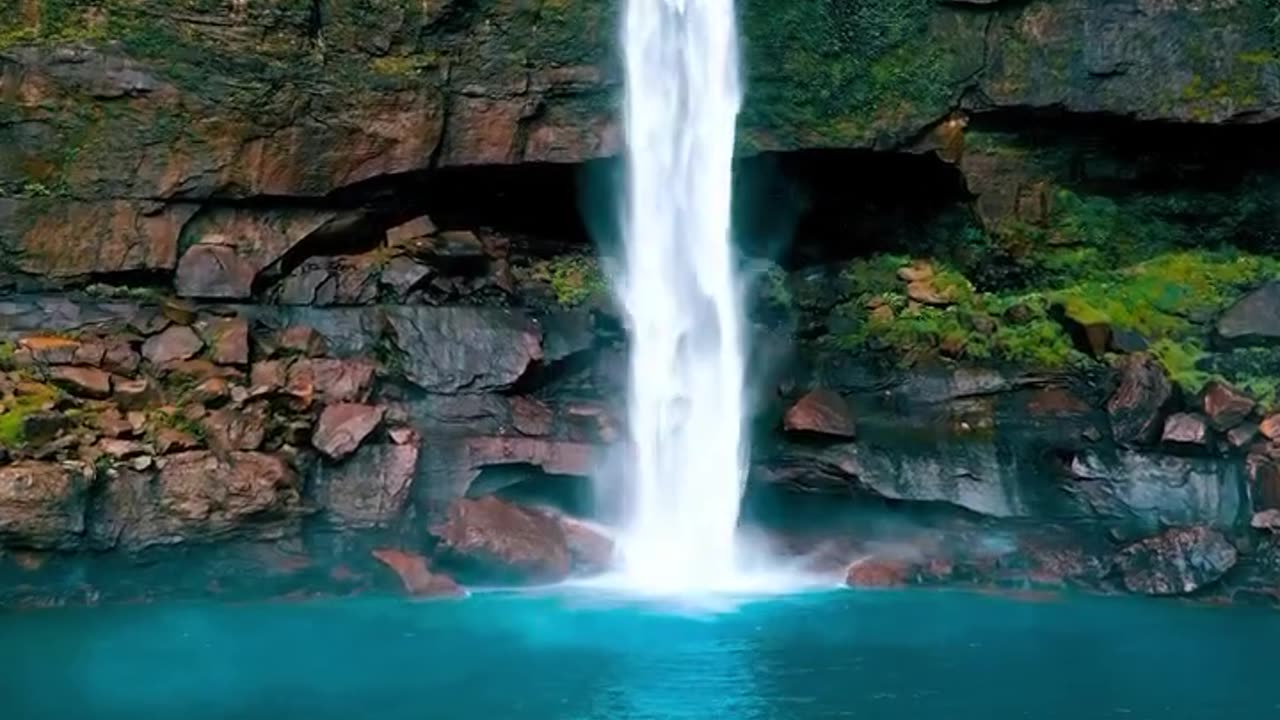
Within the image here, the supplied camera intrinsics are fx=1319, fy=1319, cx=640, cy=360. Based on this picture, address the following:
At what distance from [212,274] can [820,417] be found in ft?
30.2

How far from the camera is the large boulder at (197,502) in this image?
16422mm

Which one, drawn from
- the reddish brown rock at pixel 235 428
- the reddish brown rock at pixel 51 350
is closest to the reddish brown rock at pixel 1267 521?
the reddish brown rock at pixel 235 428

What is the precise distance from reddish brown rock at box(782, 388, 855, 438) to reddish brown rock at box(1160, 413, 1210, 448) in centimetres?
424

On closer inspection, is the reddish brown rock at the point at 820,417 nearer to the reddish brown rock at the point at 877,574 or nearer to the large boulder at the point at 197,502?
the reddish brown rock at the point at 877,574

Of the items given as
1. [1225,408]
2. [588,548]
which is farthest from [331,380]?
[1225,408]

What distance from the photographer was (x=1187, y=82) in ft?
66.5

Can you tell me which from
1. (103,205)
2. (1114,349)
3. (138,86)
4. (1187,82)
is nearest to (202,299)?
(103,205)

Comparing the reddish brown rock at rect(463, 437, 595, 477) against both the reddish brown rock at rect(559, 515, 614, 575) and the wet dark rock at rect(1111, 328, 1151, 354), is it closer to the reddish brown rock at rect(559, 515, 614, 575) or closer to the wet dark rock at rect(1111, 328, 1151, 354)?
the reddish brown rock at rect(559, 515, 614, 575)

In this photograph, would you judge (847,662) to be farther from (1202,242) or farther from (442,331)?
(1202,242)

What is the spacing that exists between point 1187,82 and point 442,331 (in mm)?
11980

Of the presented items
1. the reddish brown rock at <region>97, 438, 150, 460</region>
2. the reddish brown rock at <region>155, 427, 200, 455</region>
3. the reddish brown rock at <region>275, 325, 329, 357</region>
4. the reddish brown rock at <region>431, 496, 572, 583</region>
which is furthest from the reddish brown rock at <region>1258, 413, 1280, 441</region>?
the reddish brown rock at <region>97, 438, 150, 460</region>

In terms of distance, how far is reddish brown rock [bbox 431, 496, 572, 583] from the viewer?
17.4 meters

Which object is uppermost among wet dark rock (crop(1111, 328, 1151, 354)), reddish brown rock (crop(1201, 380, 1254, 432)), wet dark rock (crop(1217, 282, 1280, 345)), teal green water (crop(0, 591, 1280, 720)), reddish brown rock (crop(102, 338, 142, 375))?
wet dark rock (crop(1217, 282, 1280, 345))

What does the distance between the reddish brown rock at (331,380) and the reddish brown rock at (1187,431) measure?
1090 centimetres
